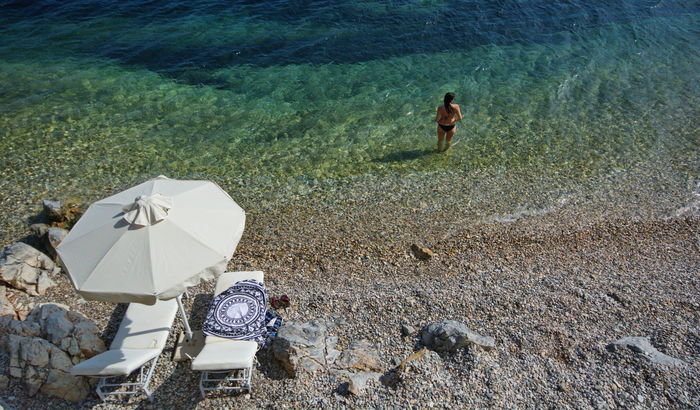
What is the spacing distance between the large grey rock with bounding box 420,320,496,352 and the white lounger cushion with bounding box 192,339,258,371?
9.85 feet

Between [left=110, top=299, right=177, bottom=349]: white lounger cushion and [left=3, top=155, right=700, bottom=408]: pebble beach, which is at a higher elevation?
[left=110, top=299, right=177, bottom=349]: white lounger cushion

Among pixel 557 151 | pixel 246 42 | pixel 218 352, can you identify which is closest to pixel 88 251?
pixel 218 352

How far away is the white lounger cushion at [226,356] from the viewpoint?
7.18m

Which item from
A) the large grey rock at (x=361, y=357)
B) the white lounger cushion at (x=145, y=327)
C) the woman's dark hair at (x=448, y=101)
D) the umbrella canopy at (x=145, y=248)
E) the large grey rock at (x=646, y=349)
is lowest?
the large grey rock at (x=646, y=349)

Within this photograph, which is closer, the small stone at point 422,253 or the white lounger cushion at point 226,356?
the white lounger cushion at point 226,356

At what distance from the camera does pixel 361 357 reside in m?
7.91

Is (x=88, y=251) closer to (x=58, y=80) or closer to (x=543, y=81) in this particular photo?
(x=58, y=80)

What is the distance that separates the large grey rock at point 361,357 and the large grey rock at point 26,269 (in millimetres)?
6402

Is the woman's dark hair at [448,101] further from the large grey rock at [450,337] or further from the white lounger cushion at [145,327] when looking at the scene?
the white lounger cushion at [145,327]

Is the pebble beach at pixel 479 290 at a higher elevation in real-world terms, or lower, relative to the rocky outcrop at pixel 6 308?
lower

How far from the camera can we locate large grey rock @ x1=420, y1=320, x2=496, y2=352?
782 cm

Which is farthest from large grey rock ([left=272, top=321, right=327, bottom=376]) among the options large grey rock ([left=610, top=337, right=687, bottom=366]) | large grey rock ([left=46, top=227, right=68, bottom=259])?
large grey rock ([left=46, top=227, right=68, bottom=259])

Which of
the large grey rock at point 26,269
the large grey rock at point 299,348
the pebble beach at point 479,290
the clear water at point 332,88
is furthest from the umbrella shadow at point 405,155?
the large grey rock at point 26,269

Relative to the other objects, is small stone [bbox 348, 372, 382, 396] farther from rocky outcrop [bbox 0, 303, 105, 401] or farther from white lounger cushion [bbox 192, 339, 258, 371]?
rocky outcrop [bbox 0, 303, 105, 401]
